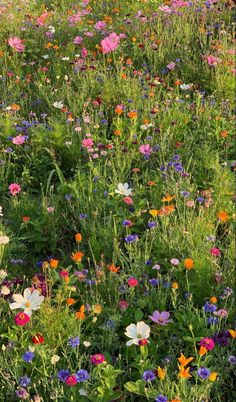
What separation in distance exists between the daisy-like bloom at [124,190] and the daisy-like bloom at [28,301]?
100 cm

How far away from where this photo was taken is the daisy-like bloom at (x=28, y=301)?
235 cm

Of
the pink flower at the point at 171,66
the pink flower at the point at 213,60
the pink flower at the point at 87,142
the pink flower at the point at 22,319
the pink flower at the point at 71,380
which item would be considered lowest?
the pink flower at the point at 71,380

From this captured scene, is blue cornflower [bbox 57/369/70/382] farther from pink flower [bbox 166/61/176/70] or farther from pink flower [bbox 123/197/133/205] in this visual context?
pink flower [bbox 166/61/176/70]

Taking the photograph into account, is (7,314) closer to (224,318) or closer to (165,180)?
(224,318)

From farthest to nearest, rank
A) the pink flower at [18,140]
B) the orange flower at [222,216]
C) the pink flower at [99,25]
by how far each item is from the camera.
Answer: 1. the pink flower at [99,25]
2. the pink flower at [18,140]
3. the orange flower at [222,216]

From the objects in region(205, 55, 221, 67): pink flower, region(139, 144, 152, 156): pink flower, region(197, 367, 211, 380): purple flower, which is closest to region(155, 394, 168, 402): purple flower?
region(197, 367, 211, 380): purple flower

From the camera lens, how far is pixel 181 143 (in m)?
3.74

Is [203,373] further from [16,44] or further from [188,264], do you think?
[16,44]

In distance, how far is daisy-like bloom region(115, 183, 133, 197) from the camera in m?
3.20

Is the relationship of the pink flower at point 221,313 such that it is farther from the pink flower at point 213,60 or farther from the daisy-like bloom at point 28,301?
the pink flower at point 213,60

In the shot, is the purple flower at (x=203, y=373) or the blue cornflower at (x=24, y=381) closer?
the purple flower at (x=203, y=373)

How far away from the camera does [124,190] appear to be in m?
3.24

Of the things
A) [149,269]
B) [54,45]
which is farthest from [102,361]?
[54,45]

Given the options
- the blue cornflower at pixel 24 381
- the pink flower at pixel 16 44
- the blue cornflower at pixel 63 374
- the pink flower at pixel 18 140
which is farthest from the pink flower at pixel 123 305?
the pink flower at pixel 16 44
